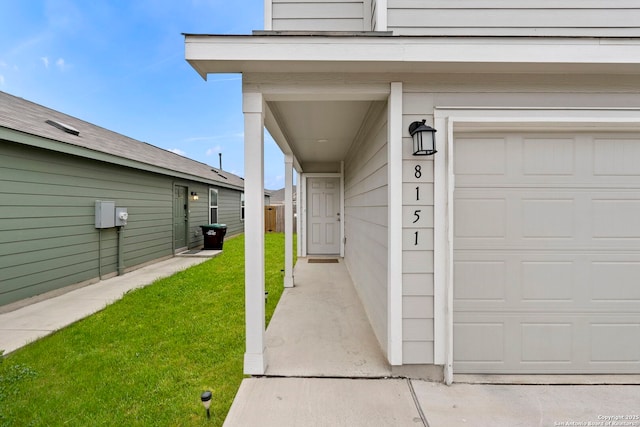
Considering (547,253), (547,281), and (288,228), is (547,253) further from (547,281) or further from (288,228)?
(288,228)

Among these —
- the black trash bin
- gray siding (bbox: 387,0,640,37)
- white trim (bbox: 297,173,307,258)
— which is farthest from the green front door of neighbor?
gray siding (bbox: 387,0,640,37)

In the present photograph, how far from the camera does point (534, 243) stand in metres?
2.16

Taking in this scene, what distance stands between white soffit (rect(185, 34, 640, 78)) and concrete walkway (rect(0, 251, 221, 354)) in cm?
314

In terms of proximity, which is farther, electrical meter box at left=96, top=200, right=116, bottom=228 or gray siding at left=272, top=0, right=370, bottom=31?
electrical meter box at left=96, top=200, right=116, bottom=228

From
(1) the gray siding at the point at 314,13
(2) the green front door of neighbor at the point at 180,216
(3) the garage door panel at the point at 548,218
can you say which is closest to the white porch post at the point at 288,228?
(1) the gray siding at the point at 314,13

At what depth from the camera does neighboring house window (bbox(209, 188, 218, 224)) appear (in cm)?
965

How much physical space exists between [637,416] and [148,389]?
3209 mm

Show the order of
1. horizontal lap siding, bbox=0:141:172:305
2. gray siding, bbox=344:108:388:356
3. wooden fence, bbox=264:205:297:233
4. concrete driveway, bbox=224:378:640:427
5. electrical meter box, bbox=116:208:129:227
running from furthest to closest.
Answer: wooden fence, bbox=264:205:297:233 < electrical meter box, bbox=116:208:129:227 < horizontal lap siding, bbox=0:141:172:305 < gray siding, bbox=344:108:388:356 < concrete driveway, bbox=224:378:640:427

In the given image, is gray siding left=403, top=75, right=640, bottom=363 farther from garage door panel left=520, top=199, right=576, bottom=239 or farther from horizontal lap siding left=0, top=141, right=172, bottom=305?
horizontal lap siding left=0, top=141, right=172, bottom=305

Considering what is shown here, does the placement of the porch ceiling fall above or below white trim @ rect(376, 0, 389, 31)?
below

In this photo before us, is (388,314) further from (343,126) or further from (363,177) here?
(343,126)

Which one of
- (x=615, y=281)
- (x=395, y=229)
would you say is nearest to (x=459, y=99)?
(x=395, y=229)

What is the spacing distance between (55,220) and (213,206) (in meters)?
5.90

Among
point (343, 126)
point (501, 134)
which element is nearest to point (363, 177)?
point (343, 126)
